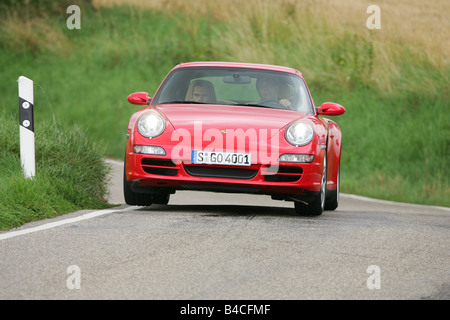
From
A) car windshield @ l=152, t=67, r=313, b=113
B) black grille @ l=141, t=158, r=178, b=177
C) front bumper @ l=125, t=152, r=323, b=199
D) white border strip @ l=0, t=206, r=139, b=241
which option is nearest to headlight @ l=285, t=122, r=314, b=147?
→ front bumper @ l=125, t=152, r=323, b=199

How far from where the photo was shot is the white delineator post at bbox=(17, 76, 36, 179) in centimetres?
942

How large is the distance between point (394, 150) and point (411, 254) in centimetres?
1214

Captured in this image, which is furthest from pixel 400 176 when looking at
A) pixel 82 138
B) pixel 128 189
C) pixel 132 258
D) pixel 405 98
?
pixel 132 258

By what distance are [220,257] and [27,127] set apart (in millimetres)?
3538

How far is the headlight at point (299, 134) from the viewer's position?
8.97 metres

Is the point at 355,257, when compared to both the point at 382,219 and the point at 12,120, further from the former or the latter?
the point at 12,120

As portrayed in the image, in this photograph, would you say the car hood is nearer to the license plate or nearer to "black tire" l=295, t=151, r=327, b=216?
the license plate

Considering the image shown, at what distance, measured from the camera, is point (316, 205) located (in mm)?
9461

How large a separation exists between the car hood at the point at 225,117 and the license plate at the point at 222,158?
24 cm

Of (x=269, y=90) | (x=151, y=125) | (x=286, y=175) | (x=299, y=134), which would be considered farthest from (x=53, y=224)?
(x=269, y=90)

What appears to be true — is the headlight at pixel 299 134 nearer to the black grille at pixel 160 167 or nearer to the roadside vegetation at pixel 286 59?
the black grille at pixel 160 167

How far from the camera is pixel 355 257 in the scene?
681cm

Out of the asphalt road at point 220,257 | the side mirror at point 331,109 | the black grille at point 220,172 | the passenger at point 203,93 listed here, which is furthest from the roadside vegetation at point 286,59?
the asphalt road at point 220,257

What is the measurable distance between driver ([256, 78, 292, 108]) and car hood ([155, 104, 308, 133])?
1.53 ft
